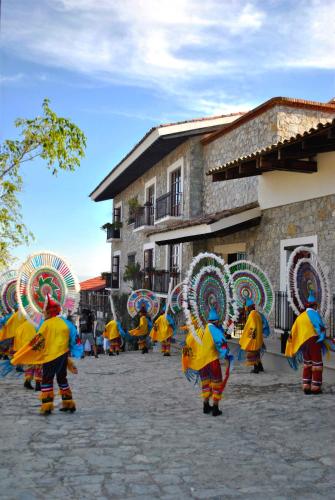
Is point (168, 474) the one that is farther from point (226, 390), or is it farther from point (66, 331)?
point (226, 390)

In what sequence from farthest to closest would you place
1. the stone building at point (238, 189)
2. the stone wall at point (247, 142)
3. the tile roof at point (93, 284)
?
the tile roof at point (93, 284) < the stone wall at point (247, 142) < the stone building at point (238, 189)

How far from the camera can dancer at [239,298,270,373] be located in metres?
9.26

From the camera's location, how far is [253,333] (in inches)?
364

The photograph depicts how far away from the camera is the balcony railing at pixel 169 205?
1770cm

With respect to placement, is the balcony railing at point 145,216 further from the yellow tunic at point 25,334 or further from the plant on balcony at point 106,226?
the yellow tunic at point 25,334

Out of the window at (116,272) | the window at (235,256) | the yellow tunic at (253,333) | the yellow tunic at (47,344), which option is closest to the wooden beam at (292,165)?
the yellow tunic at (253,333)

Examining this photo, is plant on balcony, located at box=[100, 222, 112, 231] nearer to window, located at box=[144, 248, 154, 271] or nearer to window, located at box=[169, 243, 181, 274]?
window, located at box=[144, 248, 154, 271]

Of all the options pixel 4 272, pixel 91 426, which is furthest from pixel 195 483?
pixel 4 272

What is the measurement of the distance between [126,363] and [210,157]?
742 centimetres

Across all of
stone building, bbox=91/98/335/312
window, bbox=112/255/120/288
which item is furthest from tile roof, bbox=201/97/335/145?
window, bbox=112/255/120/288

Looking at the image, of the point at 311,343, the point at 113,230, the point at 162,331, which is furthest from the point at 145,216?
the point at 311,343

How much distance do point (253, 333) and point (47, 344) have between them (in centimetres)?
396

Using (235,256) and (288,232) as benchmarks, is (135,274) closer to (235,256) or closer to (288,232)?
(235,256)

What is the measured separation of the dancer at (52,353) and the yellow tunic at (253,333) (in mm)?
3531
